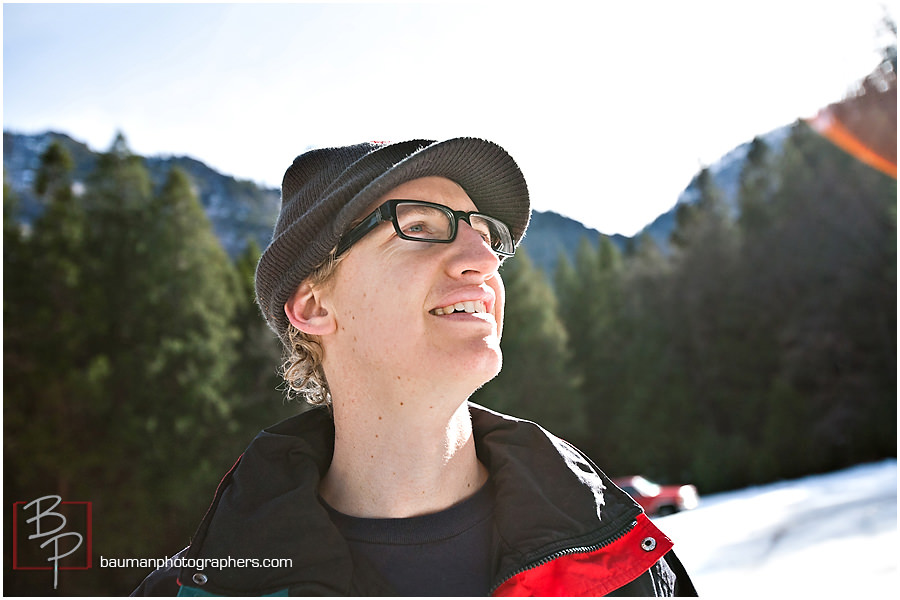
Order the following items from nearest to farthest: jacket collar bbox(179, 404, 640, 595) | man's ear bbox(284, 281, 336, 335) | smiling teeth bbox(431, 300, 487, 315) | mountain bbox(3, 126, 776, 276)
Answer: jacket collar bbox(179, 404, 640, 595), smiling teeth bbox(431, 300, 487, 315), man's ear bbox(284, 281, 336, 335), mountain bbox(3, 126, 776, 276)

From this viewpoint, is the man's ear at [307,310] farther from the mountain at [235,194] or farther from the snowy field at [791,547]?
the mountain at [235,194]

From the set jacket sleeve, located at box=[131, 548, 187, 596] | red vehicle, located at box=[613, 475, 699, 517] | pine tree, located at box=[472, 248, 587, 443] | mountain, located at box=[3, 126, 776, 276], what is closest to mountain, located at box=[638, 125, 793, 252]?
mountain, located at box=[3, 126, 776, 276]

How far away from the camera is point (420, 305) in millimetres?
1438

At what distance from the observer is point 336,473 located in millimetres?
1594

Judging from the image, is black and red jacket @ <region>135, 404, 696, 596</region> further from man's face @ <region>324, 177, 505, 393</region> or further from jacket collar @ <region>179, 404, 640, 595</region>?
man's face @ <region>324, 177, 505, 393</region>

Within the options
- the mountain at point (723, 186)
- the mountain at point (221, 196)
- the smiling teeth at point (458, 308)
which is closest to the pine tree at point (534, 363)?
the mountain at point (221, 196)

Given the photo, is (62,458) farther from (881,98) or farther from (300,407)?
(881,98)

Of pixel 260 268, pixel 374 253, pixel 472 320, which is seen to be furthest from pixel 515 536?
pixel 260 268

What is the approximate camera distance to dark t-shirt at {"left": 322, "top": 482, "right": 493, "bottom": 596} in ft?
4.52

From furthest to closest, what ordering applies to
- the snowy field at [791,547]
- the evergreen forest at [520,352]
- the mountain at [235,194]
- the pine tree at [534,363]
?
the pine tree at [534,363], the mountain at [235,194], the evergreen forest at [520,352], the snowy field at [791,547]

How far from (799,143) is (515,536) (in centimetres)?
1890

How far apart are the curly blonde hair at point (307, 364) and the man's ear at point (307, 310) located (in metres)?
0.03

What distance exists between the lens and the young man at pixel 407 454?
1.36 meters

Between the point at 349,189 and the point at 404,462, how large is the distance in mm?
588
